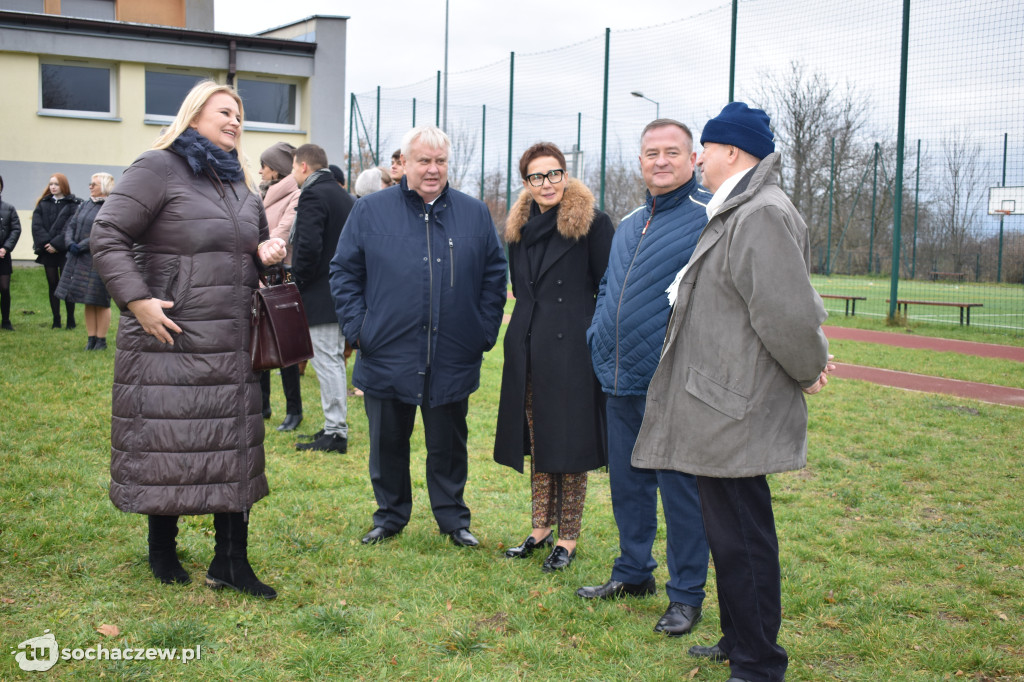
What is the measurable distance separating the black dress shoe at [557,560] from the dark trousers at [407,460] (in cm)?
60

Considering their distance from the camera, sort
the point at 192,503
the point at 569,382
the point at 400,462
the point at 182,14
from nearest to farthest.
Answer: the point at 192,503, the point at 569,382, the point at 400,462, the point at 182,14

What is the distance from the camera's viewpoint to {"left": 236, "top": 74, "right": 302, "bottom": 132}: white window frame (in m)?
22.2

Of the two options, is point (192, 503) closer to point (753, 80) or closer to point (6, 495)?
point (6, 495)

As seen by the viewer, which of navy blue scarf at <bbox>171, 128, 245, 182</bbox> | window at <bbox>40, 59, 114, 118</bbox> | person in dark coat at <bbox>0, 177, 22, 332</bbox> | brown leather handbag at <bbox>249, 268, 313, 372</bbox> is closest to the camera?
navy blue scarf at <bbox>171, 128, 245, 182</bbox>

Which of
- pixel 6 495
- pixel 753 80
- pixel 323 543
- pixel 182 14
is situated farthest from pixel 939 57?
pixel 182 14

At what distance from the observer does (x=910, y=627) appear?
3.62 meters

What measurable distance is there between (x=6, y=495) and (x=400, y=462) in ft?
7.57

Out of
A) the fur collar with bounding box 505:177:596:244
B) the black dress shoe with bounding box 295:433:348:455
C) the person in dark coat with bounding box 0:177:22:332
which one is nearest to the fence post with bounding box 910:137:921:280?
the black dress shoe with bounding box 295:433:348:455

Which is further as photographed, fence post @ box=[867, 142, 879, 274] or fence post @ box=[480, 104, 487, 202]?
fence post @ box=[867, 142, 879, 274]

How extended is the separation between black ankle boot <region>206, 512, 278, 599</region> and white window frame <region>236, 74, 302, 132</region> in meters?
19.8

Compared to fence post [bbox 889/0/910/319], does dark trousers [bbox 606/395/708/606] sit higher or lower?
lower

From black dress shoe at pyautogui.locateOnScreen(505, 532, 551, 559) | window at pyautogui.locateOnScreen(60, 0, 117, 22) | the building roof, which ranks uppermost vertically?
window at pyautogui.locateOnScreen(60, 0, 117, 22)

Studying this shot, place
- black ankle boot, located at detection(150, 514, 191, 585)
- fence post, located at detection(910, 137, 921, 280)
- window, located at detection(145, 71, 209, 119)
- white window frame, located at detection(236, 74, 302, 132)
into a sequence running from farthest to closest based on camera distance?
white window frame, located at detection(236, 74, 302, 132), window, located at detection(145, 71, 209, 119), fence post, located at detection(910, 137, 921, 280), black ankle boot, located at detection(150, 514, 191, 585)

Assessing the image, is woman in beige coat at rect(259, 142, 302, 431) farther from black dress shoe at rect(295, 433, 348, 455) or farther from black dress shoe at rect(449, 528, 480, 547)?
black dress shoe at rect(449, 528, 480, 547)
